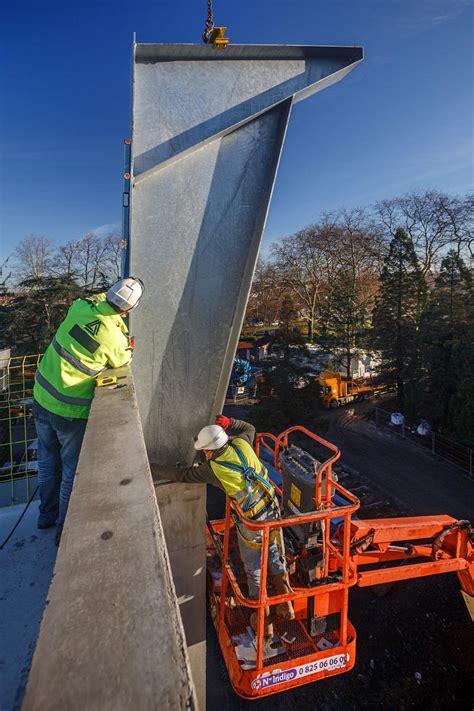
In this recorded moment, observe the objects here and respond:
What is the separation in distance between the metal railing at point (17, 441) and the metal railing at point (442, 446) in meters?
16.0

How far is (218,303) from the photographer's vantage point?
162 inches

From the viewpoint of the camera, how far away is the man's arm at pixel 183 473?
420 cm

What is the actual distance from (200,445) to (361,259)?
3285cm

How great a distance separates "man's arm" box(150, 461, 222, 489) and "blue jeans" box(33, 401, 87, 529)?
988mm

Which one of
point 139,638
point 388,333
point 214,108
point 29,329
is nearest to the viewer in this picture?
point 139,638

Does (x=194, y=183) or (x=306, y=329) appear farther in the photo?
(x=306, y=329)

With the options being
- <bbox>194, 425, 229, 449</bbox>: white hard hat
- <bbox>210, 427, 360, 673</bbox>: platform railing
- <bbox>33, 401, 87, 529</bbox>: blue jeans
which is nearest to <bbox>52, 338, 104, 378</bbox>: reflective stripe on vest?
<bbox>33, 401, 87, 529</bbox>: blue jeans

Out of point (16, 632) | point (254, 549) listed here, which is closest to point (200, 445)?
point (254, 549)

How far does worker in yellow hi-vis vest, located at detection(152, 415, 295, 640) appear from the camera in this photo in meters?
3.97

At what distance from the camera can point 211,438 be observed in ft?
12.9

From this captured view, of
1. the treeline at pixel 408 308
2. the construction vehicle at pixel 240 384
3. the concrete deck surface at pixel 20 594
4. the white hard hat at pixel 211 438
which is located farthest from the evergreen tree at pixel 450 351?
the concrete deck surface at pixel 20 594

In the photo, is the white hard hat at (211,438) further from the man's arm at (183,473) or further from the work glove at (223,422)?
the man's arm at (183,473)

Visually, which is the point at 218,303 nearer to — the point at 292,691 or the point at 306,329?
the point at 292,691

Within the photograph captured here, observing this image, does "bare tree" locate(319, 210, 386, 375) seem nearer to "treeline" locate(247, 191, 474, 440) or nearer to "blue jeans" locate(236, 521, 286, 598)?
"treeline" locate(247, 191, 474, 440)
